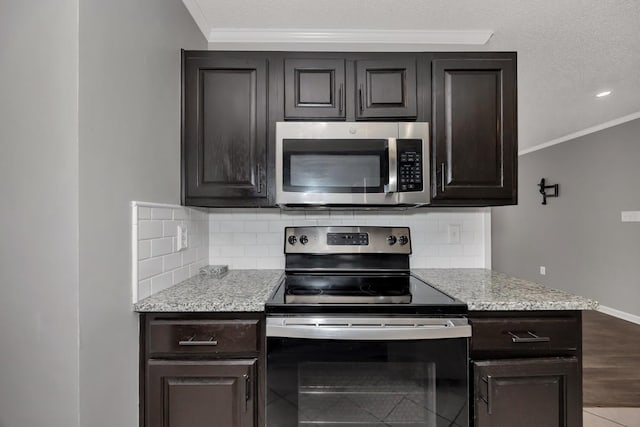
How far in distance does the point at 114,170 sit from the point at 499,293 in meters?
1.57

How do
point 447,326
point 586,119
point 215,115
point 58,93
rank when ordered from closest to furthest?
point 58,93, point 447,326, point 215,115, point 586,119

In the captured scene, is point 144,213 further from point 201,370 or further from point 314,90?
point 314,90

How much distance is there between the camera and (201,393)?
1294 millimetres

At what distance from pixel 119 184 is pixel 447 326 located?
1303 mm

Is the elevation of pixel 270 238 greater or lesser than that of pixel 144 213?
lesser

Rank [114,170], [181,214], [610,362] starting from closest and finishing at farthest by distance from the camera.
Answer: [114,170]
[181,214]
[610,362]

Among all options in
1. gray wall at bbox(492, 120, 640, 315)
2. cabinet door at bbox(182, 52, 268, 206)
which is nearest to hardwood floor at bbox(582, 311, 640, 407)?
gray wall at bbox(492, 120, 640, 315)

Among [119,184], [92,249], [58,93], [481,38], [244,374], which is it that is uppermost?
[481,38]

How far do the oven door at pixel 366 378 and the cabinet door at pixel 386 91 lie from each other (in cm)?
102

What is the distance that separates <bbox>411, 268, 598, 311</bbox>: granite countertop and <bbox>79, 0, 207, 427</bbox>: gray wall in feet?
4.25

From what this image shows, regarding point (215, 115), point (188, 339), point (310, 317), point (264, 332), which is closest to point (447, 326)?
point (310, 317)

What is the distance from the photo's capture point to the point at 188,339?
1314mm

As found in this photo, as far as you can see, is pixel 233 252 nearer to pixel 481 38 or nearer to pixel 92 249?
pixel 92 249

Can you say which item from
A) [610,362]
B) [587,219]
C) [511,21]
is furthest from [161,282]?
[587,219]
